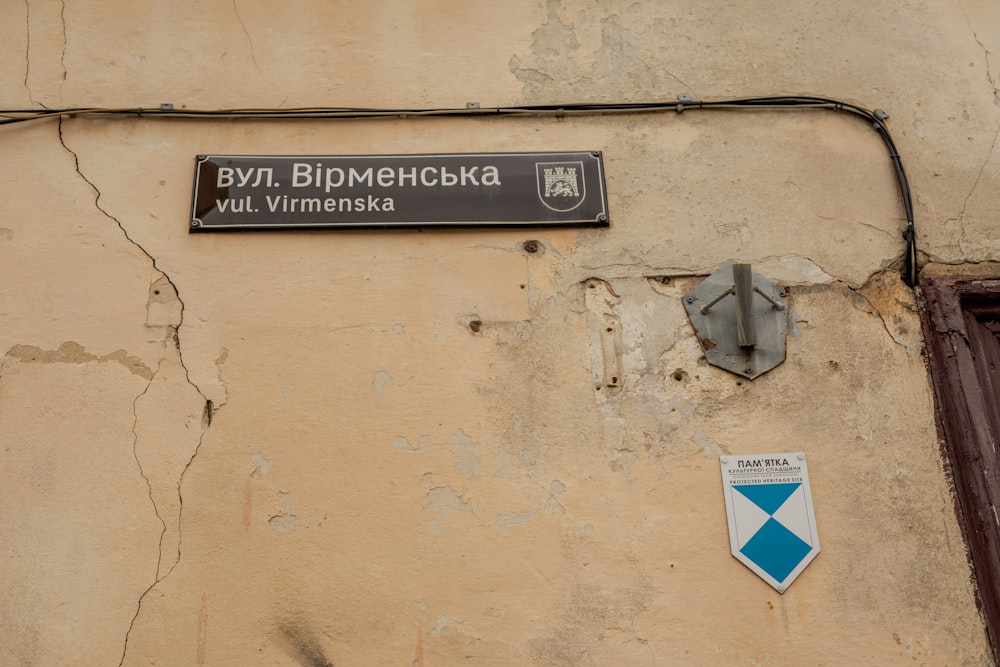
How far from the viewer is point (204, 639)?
2.51m

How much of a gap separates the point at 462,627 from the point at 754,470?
3.31ft

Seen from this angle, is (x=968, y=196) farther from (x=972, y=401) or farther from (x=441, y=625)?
(x=441, y=625)

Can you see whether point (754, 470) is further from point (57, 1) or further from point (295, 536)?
point (57, 1)

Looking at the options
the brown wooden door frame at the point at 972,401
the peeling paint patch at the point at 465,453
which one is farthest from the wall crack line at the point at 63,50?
the brown wooden door frame at the point at 972,401

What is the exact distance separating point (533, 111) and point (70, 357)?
1.78 m

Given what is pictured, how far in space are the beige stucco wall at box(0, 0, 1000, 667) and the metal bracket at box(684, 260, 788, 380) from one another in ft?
0.19

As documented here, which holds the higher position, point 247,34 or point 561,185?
point 247,34

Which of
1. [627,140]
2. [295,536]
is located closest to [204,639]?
[295,536]

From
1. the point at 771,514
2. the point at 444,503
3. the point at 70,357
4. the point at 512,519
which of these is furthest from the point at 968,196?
the point at 70,357

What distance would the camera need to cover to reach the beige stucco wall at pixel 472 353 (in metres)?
2.56

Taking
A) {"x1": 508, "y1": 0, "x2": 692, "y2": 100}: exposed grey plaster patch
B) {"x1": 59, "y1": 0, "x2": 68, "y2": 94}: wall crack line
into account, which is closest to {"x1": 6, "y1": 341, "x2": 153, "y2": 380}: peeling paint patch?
{"x1": 59, "y1": 0, "x2": 68, "y2": 94}: wall crack line

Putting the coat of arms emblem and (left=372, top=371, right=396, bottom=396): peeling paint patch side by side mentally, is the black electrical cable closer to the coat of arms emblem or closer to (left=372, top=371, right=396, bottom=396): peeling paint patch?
the coat of arms emblem

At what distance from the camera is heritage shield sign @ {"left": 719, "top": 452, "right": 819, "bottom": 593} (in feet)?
8.58

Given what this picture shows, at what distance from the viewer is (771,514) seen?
2.67 metres
